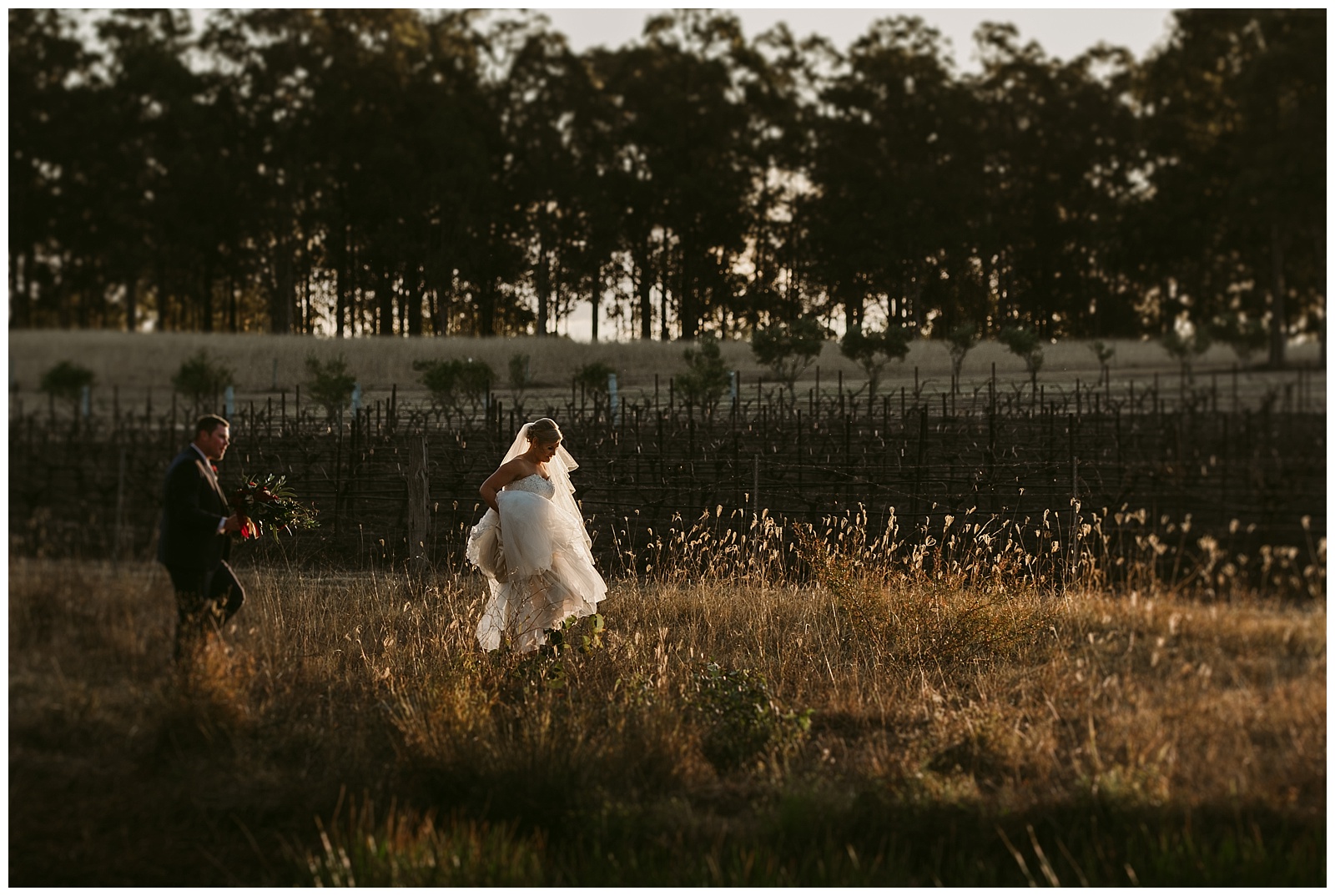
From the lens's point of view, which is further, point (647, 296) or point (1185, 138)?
point (647, 296)

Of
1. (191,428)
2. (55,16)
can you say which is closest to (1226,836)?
(191,428)

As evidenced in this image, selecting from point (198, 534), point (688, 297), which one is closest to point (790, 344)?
point (688, 297)

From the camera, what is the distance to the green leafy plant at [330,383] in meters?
6.12

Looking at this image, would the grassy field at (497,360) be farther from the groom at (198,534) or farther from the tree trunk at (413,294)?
the groom at (198,534)

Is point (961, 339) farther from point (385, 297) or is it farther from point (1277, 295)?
point (385, 297)

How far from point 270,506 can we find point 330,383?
1218 mm

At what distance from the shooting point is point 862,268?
6086mm

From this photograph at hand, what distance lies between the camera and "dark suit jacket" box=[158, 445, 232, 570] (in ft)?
15.1

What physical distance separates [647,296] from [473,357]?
1135 millimetres

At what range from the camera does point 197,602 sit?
4758 millimetres

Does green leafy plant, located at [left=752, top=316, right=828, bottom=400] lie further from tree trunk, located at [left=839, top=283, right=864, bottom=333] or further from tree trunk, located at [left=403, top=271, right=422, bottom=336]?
tree trunk, located at [left=403, top=271, right=422, bottom=336]

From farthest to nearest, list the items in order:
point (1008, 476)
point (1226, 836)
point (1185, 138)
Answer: point (1008, 476)
point (1185, 138)
point (1226, 836)

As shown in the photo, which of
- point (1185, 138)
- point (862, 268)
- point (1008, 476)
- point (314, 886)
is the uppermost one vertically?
point (1185, 138)

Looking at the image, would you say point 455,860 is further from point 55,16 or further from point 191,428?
point 55,16
